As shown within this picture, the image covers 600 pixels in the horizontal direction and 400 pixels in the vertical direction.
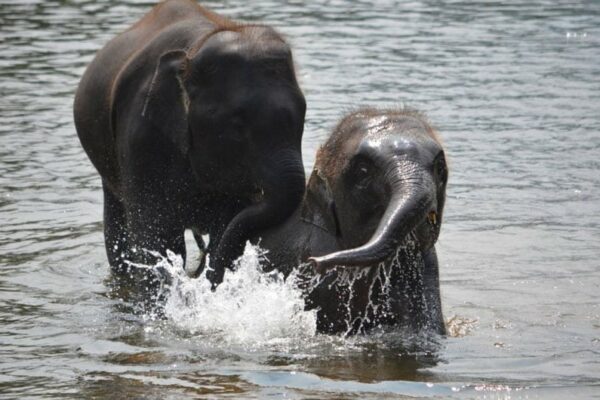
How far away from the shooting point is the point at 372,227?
6.73 meters

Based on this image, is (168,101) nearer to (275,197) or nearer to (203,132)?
(203,132)

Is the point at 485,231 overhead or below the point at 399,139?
below

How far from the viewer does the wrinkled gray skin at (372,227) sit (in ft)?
20.5

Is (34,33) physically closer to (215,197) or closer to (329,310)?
(215,197)

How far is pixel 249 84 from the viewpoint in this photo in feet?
26.1

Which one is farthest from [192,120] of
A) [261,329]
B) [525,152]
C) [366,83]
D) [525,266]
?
[366,83]

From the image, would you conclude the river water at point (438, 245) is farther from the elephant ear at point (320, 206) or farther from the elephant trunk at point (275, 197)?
the elephant ear at point (320, 206)

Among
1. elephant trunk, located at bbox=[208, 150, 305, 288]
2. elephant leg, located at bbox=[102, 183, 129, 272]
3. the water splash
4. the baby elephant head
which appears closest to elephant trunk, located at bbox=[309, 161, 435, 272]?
the baby elephant head

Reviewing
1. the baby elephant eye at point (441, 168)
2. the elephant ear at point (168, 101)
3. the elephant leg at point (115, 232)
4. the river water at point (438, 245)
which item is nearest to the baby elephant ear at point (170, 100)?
the elephant ear at point (168, 101)

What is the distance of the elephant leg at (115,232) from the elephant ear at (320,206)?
2.33m

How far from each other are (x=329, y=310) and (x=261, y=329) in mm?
433

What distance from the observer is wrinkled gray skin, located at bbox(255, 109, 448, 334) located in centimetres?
625

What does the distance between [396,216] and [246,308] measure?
71.0 inches

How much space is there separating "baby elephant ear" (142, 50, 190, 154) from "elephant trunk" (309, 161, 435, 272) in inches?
79.5
